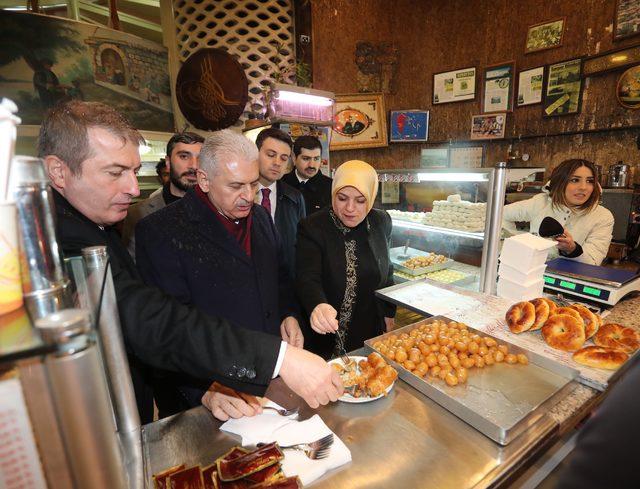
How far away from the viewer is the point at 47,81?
5.11 meters

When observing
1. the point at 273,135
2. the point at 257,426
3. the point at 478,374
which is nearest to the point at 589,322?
the point at 478,374

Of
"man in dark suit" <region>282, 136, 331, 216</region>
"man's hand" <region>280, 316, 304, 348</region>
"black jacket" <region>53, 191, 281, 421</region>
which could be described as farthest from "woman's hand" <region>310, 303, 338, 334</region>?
"man in dark suit" <region>282, 136, 331, 216</region>

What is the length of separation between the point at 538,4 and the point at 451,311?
6104 mm

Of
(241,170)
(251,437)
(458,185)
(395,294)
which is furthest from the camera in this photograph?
(458,185)

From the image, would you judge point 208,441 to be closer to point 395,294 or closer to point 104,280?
point 104,280

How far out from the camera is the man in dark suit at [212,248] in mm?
1750

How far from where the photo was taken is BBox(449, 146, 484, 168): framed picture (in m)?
6.43

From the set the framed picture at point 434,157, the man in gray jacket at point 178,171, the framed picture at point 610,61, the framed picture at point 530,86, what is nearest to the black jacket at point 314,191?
the man in gray jacket at point 178,171

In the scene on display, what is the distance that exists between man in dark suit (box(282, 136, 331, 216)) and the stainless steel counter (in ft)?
9.66

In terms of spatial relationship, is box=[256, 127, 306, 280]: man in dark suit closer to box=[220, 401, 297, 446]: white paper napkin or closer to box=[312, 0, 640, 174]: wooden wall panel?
box=[220, 401, 297, 446]: white paper napkin

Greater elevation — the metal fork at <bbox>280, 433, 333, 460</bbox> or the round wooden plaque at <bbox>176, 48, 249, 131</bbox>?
the round wooden plaque at <bbox>176, 48, 249, 131</bbox>

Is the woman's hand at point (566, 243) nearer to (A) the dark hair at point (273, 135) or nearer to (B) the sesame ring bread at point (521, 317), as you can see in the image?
(B) the sesame ring bread at point (521, 317)

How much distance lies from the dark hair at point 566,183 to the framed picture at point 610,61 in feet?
9.68

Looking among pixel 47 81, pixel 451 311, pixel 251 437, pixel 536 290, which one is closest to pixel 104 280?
pixel 251 437
